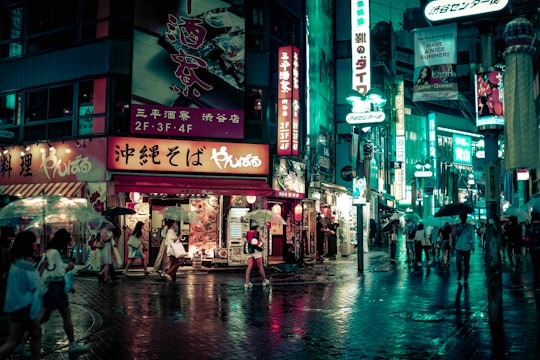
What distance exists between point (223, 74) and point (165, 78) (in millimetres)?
2324

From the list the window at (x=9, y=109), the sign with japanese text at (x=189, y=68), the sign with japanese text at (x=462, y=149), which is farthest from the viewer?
the sign with japanese text at (x=462, y=149)

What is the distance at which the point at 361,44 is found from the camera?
30625mm

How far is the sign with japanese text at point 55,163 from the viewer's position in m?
21.9

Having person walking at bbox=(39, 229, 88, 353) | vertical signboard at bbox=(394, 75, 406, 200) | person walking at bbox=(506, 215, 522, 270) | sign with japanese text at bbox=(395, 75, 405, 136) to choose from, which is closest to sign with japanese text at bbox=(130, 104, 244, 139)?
person walking at bbox=(506, 215, 522, 270)

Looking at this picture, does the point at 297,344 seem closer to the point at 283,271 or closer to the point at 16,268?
the point at 16,268

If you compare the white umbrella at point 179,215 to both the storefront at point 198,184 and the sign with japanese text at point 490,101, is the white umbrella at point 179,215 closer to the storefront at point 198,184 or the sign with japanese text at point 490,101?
the storefront at point 198,184

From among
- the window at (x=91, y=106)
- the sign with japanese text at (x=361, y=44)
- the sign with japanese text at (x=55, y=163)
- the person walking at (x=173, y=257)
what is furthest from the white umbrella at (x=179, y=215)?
the sign with japanese text at (x=361, y=44)

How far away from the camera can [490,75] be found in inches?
399

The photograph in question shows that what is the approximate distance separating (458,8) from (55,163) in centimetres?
1707

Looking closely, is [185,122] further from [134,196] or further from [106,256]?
[106,256]

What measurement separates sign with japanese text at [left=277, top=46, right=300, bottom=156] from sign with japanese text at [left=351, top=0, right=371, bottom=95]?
7.36 m

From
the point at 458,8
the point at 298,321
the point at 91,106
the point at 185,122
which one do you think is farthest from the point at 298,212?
the point at 458,8

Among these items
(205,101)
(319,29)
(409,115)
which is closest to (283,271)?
(205,101)

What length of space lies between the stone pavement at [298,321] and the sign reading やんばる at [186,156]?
5431 mm
